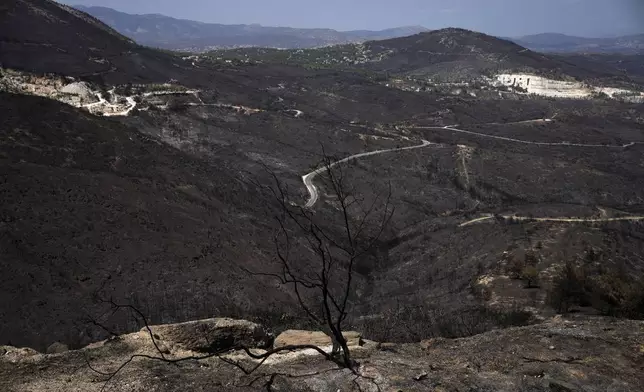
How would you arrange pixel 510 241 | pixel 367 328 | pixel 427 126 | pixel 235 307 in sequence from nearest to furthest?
pixel 367 328
pixel 235 307
pixel 510 241
pixel 427 126

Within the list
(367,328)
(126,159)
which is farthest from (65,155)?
(367,328)

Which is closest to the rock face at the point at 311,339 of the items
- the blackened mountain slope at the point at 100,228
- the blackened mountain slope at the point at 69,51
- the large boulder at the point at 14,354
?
the large boulder at the point at 14,354

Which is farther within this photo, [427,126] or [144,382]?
[427,126]

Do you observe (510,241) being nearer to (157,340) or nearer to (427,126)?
(157,340)

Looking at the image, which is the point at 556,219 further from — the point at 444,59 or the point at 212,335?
the point at 444,59

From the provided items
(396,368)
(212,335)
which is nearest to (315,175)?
(212,335)

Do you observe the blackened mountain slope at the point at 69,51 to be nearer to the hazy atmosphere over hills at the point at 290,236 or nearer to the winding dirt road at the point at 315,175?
the hazy atmosphere over hills at the point at 290,236
